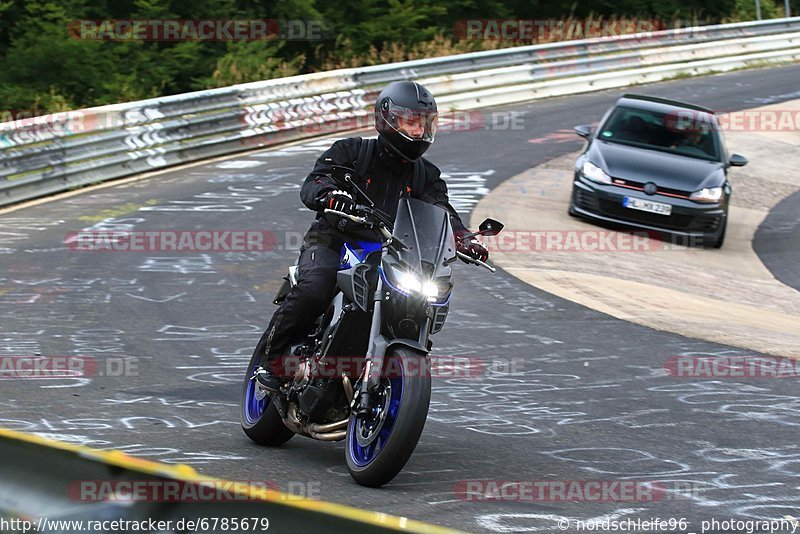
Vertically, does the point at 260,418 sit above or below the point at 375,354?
below

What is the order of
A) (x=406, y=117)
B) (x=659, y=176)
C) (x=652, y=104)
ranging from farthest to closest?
(x=652, y=104) → (x=659, y=176) → (x=406, y=117)

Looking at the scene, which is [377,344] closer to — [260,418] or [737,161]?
[260,418]

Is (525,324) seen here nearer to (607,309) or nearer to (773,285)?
(607,309)

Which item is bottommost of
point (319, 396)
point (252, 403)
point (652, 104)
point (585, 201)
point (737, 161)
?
point (585, 201)

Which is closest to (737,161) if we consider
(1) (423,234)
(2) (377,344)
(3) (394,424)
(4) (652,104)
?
(4) (652,104)

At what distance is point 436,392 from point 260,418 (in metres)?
2.03

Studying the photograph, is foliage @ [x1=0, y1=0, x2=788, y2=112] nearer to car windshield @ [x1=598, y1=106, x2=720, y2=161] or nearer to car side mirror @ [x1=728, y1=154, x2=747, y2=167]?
car windshield @ [x1=598, y1=106, x2=720, y2=161]

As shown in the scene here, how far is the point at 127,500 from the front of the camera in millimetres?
3984

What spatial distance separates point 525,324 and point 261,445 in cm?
458

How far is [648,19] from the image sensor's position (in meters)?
38.9

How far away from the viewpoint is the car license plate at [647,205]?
52.5 ft

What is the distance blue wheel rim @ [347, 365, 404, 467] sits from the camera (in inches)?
226

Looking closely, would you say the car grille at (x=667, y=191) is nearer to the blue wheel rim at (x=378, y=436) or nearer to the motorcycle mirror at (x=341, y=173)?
the motorcycle mirror at (x=341, y=173)

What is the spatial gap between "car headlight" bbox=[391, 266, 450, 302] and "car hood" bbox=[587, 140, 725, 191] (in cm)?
1071
